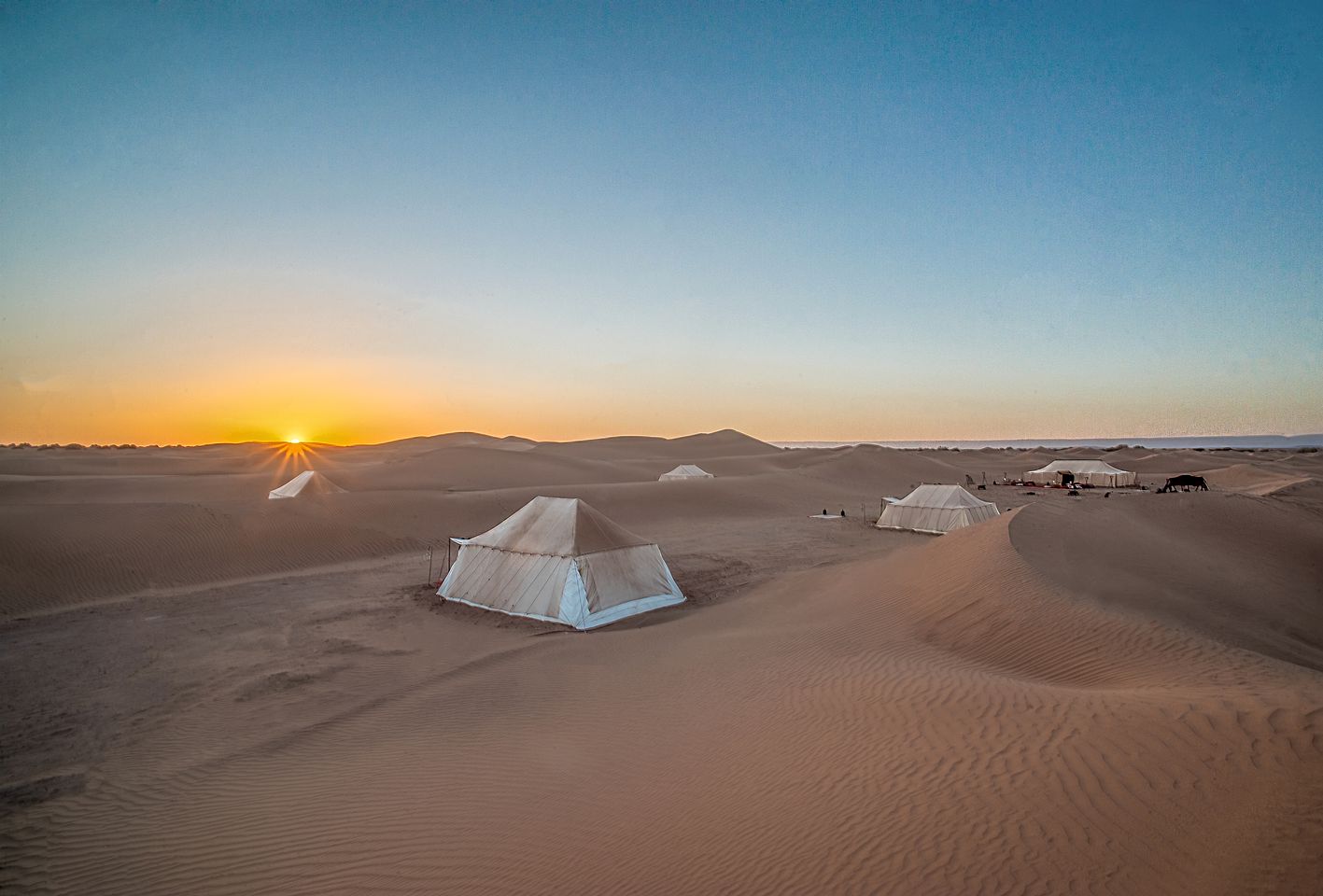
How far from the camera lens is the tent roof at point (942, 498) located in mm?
34281

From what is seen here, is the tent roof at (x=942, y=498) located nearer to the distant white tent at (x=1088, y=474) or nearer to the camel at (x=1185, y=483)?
the camel at (x=1185, y=483)

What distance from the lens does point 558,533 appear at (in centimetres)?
1809

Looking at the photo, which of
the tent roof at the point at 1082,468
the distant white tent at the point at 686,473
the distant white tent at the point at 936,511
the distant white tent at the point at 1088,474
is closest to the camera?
the distant white tent at the point at 936,511

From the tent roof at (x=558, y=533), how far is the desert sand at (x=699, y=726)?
2.28 m

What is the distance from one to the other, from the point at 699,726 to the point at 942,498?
2964 centimetres

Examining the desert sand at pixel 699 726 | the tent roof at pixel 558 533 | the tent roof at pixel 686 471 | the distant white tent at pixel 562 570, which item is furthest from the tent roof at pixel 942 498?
Result: the tent roof at pixel 686 471

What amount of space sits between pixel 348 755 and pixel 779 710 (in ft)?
21.1

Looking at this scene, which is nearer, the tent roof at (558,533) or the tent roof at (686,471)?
the tent roof at (558,533)

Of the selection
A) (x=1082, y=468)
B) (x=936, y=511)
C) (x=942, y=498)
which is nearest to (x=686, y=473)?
(x=942, y=498)

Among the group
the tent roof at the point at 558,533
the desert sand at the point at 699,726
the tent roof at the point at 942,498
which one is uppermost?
the tent roof at the point at 558,533

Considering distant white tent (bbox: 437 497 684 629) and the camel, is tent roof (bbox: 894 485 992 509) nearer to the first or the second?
distant white tent (bbox: 437 497 684 629)

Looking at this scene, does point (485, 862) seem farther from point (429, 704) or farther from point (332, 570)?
point (332, 570)

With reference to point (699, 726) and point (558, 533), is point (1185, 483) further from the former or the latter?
point (699, 726)

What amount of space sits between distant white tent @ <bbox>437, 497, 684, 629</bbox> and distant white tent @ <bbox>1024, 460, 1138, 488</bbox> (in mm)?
57567
